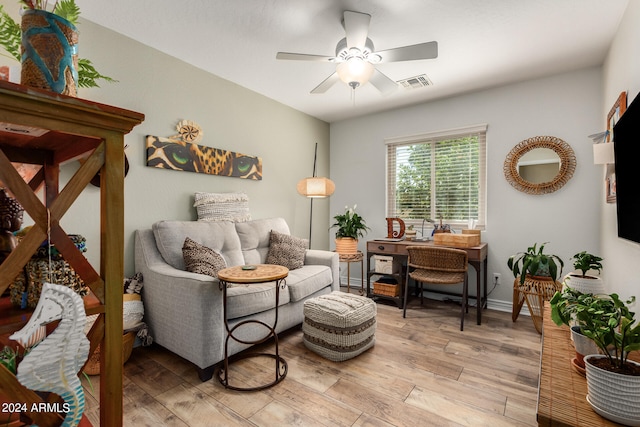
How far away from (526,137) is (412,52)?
2060 millimetres

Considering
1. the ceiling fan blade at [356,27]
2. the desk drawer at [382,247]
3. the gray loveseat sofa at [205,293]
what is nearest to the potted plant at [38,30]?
the gray loveseat sofa at [205,293]

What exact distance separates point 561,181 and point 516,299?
1306mm

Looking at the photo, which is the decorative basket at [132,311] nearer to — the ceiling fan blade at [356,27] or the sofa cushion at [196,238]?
the sofa cushion at [196,238]

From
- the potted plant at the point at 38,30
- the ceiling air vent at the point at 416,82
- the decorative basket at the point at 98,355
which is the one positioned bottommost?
the decorative basket at the point at 98,355

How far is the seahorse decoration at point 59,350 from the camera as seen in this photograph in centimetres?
48

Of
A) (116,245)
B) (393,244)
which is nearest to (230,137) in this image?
(393,244)

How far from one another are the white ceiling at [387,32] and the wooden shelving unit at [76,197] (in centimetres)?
195

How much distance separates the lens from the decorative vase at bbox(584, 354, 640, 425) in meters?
0.88

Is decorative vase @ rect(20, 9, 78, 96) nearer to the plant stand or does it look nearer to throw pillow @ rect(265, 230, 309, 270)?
throw pillow @ rect(265, 230, 309, 270)

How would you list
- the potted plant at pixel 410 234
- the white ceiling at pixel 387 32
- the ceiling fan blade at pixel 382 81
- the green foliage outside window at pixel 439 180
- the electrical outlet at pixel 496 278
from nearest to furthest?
the white ceiling at pixel 387 32
the ceiling fan blade at pixel 382 81
the electrical outlet at pixel 496 278
the green foliage outside window at pixel 439 180
the potted plant at pixel 410 234

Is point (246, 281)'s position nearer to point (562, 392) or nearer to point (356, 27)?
point (562, 392)

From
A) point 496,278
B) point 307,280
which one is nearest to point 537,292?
point 496,278

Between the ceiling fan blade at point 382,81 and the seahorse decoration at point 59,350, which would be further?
the ceiling fan blade at point 382,81

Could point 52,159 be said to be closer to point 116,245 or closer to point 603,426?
point 116,245
